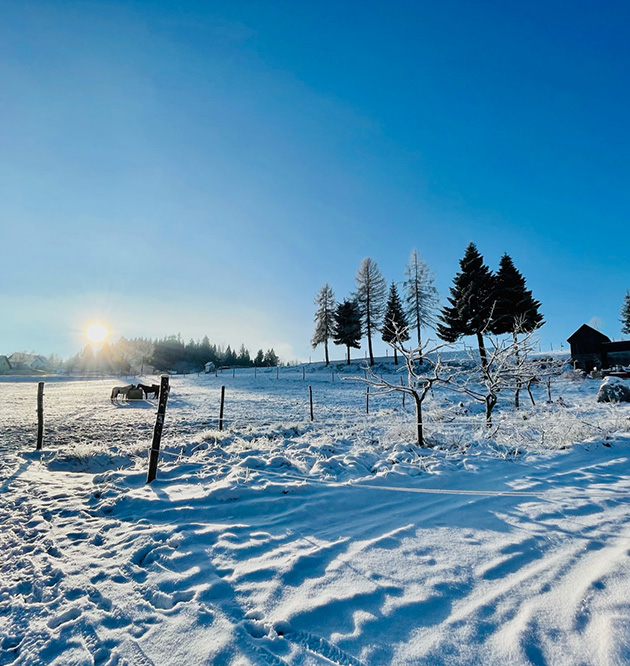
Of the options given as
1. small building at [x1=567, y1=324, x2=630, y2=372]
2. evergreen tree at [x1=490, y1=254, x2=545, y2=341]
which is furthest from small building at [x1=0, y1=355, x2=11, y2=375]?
small building at [x1=567, y1=324, x2=630, y2=372]

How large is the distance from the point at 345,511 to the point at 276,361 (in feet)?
228

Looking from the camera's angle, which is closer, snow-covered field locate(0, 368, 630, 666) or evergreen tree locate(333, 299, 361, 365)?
snow-covered field locate(0, 368, 630, 666)

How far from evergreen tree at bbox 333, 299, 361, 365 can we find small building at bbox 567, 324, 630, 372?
20.2 m

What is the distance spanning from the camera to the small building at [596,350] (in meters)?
27.3

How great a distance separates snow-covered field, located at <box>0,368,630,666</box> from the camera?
218 cm

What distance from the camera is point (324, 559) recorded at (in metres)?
3.17

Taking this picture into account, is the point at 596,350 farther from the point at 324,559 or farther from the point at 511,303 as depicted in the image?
the point at 324,559

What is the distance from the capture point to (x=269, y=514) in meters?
4.41

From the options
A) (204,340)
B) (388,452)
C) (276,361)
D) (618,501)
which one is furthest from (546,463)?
(204,340)

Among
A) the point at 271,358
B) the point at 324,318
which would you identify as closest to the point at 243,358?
the point at 271,358

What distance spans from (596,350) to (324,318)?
26.9 m

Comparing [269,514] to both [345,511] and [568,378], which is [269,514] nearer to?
[345,511]

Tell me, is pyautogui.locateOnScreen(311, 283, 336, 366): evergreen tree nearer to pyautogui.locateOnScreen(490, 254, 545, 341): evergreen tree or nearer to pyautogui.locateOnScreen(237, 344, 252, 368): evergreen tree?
pyautogui.locateOnScreen(490, 254, 545, 341): evergreen tree

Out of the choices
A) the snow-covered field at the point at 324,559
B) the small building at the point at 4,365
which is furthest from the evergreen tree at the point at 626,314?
the small building at the point at 4,365
